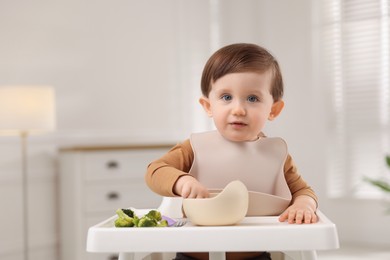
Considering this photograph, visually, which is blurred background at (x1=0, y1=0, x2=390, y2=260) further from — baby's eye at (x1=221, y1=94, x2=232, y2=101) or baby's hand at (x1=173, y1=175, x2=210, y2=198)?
baby's hand at (x1=173, y1=175, x2=210, y2=198)

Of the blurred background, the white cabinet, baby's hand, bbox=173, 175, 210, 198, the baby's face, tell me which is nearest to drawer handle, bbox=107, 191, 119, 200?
the white cabinet

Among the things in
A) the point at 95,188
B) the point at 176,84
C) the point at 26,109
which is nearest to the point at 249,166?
the point at 26,109

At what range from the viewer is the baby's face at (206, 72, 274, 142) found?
1273mm

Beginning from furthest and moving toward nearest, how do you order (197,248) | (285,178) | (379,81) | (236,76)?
(379,81), (285,178), (236,76), (197,248)

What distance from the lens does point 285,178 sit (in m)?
1.40

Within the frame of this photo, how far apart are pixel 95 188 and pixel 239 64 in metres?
2.62

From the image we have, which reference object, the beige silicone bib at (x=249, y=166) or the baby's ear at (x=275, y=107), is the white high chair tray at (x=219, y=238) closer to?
the beige silicone bib at (x=249, y=166)

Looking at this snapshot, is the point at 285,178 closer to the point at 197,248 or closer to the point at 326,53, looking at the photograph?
the point at 197,248

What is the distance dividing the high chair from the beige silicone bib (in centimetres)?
24

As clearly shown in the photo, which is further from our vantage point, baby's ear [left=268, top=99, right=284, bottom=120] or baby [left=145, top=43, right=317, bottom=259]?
baby's ear [left=268, top=99, right=284, bottom=120]

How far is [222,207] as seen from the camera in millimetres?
1065

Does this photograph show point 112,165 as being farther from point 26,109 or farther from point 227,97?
point 227,97

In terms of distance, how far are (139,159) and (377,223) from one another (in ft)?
5.57

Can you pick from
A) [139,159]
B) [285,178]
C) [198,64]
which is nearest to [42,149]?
[139,159]
